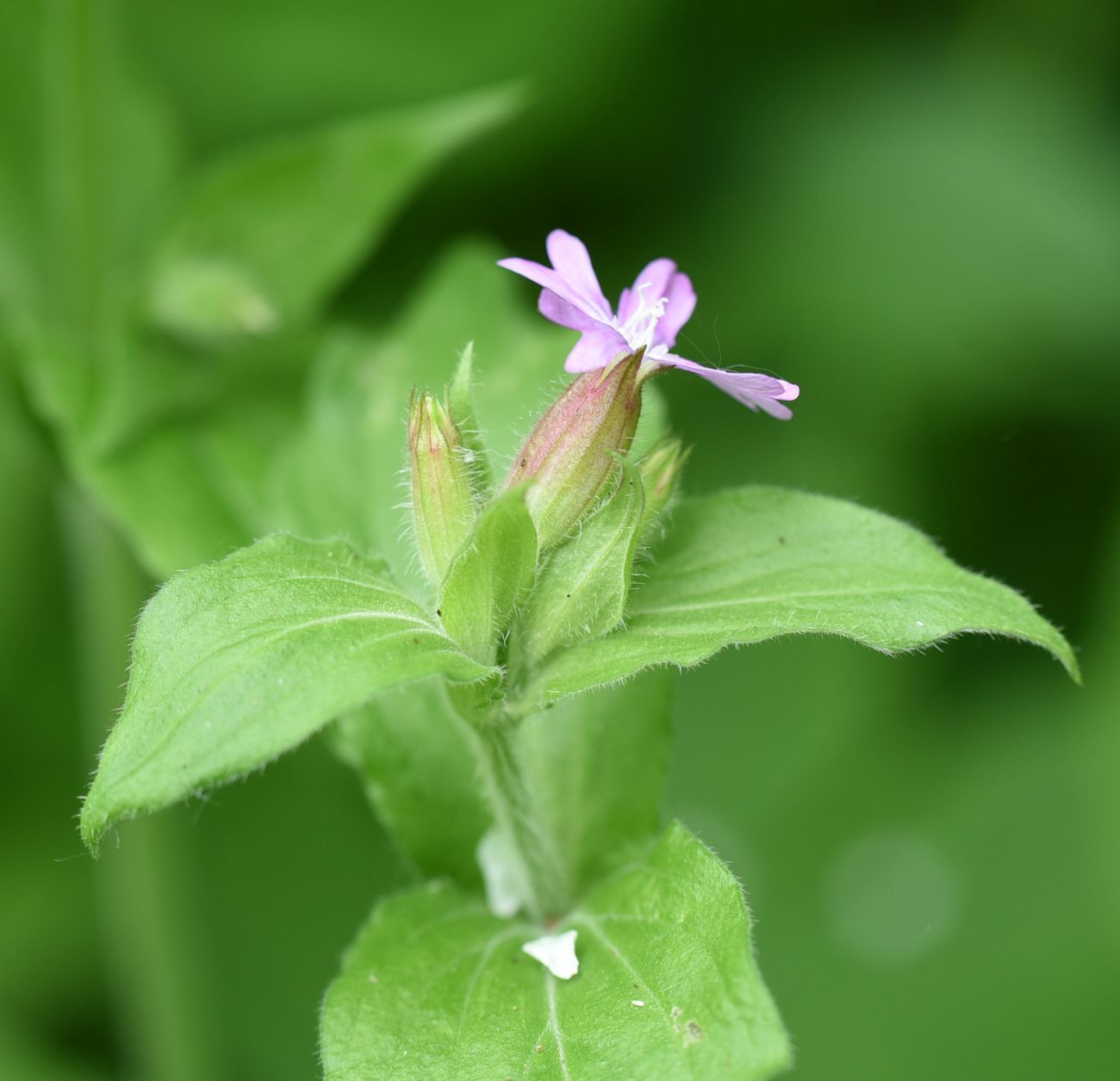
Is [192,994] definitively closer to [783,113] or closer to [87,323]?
[87,323]

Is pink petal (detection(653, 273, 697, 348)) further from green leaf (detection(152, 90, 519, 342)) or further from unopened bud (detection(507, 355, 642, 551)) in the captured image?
green leaf (detection(152, 90, 519, 342))

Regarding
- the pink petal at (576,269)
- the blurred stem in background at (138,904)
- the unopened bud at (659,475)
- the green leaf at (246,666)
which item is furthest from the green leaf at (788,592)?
the blurred stem in background at (138,904)

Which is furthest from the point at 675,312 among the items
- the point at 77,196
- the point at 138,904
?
the point at 138,904

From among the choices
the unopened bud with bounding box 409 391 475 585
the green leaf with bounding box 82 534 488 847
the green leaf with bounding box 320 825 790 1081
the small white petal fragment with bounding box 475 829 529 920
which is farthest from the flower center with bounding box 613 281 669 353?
the small white petal fragment with bounding box 475 829 529 920

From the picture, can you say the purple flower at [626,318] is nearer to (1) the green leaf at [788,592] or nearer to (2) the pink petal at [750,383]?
(2) the pink petal at [750,383]

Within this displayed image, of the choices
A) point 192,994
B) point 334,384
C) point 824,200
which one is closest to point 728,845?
point 192,994

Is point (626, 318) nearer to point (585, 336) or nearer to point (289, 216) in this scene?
point (585, 336)
